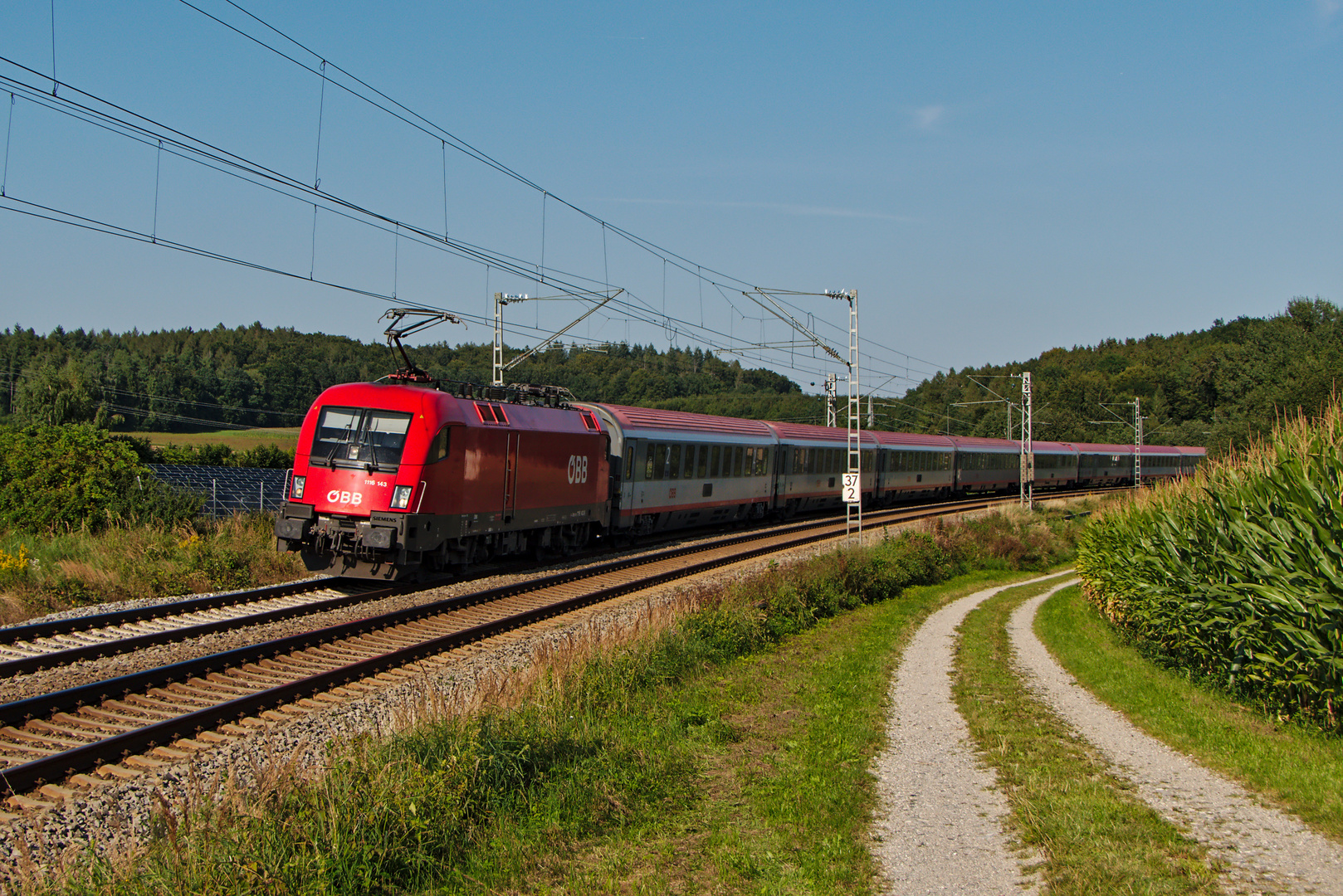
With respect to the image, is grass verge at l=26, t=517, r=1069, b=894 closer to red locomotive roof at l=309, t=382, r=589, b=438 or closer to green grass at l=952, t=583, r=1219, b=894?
green grass at l=952, t=583, r=1219, b=894

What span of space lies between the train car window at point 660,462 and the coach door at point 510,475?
7731 millimetres

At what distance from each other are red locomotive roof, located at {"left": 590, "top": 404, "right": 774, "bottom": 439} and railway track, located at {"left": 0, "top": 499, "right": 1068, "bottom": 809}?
940 cm

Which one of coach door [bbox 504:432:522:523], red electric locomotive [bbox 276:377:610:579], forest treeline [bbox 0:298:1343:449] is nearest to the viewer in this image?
red electric locomotive [bbox 276:377:610:579]

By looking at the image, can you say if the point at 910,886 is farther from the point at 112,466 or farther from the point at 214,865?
the point at 112,466

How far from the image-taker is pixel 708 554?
2433cm

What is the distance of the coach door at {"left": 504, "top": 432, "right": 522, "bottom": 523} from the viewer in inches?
706

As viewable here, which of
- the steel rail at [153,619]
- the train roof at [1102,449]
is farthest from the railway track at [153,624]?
the train roof at [1102,449]

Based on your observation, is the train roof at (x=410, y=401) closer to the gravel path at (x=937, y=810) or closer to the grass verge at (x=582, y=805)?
the grass verge at (x=582, y=805)

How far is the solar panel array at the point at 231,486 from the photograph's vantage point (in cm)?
2512

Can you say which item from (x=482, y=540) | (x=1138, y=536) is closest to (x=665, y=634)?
(x=482, y=540)

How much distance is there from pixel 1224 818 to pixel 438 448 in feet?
39.6

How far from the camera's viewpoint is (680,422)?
2780cm

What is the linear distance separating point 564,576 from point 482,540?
5.88 ft

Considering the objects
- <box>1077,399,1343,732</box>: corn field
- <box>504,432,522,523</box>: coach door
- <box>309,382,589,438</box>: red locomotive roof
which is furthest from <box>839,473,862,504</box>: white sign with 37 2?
<box>309,382,589,438</box>: red locomotive roof
